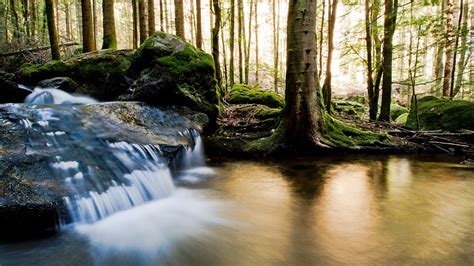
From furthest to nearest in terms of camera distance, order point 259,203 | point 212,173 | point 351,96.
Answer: point 351,96 → point 212,173 → point 259,203

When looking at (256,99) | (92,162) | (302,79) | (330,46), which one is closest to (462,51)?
(330,46)

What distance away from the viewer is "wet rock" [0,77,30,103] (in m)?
8.06

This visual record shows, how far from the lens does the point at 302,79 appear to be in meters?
6.84

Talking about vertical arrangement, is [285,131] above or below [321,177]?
above

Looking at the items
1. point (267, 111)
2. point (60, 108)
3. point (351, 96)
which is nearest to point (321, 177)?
point (267, 111)

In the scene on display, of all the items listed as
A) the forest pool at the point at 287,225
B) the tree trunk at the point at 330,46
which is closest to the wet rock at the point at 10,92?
the forest pool at the point at 287,225

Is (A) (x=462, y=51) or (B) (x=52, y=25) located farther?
(B) (x=52, y=25)

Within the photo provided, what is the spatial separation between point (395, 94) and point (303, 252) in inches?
1180

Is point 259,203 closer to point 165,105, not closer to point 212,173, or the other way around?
point 212,173

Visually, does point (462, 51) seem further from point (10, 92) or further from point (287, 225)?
point (10, 92)

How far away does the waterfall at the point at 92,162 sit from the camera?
3.84 m

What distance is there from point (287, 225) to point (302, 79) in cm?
388

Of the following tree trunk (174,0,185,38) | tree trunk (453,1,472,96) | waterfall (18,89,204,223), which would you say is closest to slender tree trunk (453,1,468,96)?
tree trunk (453,1,472,96)

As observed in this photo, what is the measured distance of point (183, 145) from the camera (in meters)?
5.97
